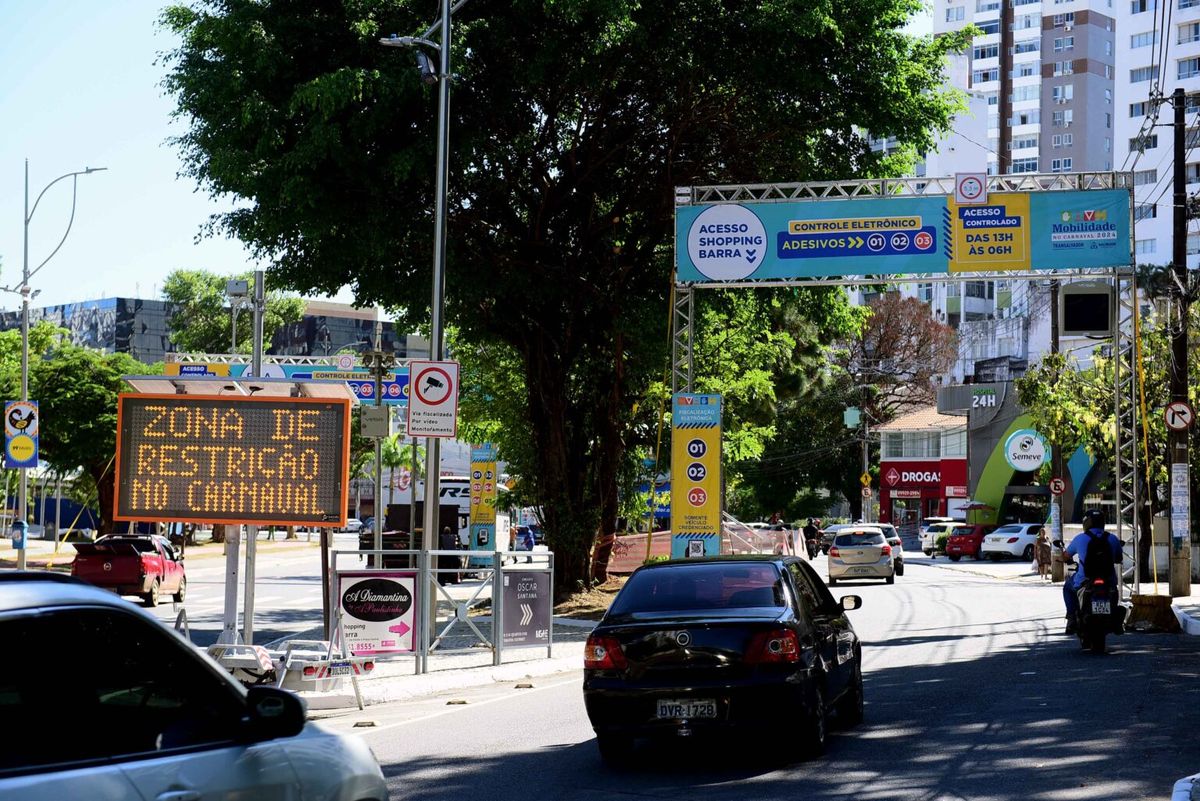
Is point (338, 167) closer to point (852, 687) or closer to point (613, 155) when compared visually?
point (613, 155)

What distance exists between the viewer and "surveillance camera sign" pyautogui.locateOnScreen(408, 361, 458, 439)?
59.2ft

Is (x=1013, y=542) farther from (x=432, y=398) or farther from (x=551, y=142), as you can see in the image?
(x=432, y=398)

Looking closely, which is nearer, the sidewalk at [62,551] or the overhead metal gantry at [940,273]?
the overhead metal gantry at [940,273]

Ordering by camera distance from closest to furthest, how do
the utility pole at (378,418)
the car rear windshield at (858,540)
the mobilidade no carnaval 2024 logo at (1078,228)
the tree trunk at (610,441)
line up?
the utility pole at (378,418) < the mobilidade no carnaval 2024 logo at (1078,228) < the tree trunk at (610,441) < the car rear windshield at (858,540)

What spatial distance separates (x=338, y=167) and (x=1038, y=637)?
44.7 feet

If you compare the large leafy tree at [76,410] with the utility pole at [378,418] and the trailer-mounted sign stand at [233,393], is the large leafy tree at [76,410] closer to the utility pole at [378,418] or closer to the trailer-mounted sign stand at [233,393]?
the utility pole at [378,418]

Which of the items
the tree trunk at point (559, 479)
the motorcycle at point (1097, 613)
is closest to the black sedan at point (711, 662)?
the motorcycle at point (1097, 613)

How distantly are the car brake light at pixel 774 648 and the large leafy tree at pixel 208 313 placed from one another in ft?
303

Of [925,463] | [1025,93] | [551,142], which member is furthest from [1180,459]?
[1025,93]

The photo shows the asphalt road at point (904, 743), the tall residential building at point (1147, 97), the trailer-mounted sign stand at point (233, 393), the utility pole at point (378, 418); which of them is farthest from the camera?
the tall residential building at point (1147, 97)

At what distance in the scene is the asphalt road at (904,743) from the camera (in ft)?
31.2

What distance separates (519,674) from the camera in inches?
709

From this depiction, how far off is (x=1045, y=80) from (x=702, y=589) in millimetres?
117503

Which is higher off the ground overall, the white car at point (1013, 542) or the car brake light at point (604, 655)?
the car brake light at point (604, 655)
